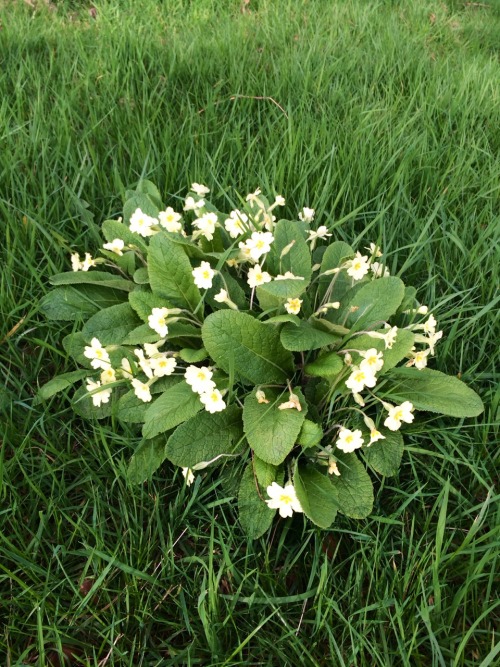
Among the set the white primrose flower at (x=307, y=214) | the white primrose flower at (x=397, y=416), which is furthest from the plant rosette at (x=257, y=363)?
the white primrose flower at (x=307, y=214)

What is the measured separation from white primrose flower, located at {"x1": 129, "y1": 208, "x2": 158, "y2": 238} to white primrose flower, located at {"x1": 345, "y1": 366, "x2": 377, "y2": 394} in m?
0.82

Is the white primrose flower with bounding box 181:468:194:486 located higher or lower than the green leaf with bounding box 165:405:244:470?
lower

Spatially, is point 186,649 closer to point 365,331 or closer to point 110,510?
point 110,510

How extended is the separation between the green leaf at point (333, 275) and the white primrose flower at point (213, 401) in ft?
1.80

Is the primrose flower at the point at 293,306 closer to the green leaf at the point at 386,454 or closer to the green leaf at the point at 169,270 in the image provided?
the green leaf at the point at 169,270

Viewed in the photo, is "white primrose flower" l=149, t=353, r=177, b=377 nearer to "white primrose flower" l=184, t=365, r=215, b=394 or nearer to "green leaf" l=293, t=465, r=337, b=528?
"white primrose flower" l=184, t=365, r=215, b=394

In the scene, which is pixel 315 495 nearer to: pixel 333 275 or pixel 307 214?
pixel 333 275

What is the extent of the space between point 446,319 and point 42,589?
153 cm

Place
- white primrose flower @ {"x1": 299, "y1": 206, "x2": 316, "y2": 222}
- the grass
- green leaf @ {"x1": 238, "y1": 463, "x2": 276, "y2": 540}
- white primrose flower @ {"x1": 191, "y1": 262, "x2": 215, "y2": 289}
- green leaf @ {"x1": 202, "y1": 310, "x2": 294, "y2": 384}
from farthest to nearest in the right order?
white primrose flower @ {"x1": 299, "y1": 206, "x2": 316, "y2": 222}, white primrose flower @ {"x1": 191, "y1": 262, "x2": 215, "y2": 289}, green leaf @ {"x1": 202, "y1": 310, "x2": 294, "y2": 384}, green leaf @ {"x1": 238, "y1": 463, "x2": 276, "y2": 540}, the grass

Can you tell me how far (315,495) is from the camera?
1492mm

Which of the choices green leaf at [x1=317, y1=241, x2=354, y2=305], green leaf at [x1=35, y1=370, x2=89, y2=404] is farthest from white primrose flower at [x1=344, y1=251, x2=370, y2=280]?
green leaf at [x1=35, y1=370, x2=89, y2=404]

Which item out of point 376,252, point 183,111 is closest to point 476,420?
point 376,252

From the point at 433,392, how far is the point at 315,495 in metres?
0.47

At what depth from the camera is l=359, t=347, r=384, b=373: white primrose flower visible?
4.93 ft
